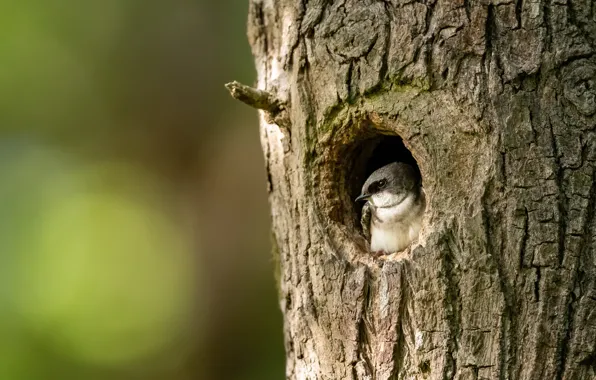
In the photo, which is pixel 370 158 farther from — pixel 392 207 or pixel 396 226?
pixel 396 226

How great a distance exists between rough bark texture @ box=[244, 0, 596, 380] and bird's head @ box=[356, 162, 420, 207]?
591 mm

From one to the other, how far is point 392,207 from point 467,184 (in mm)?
1115

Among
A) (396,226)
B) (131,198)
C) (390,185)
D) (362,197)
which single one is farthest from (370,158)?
(131,198)

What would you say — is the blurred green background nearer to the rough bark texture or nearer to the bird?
the bird

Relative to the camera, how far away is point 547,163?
2938 mm

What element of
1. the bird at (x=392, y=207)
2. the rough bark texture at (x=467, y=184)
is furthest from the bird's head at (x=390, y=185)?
the rough bark texture at (x=467, y=184)

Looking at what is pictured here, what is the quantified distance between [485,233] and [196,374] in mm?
5098

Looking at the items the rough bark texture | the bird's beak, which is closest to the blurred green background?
the bird's beak

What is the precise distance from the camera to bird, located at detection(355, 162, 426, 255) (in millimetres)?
3928

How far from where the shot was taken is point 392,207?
4160 millimetres

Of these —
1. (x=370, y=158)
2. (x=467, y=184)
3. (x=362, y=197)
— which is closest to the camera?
(x=467, y=184)

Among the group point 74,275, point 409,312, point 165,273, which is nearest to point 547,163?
point 409,312

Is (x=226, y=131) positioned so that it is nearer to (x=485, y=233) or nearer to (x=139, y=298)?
(x=139, y=298)

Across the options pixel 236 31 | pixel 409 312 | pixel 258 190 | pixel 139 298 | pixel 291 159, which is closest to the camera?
pixel 409 312
